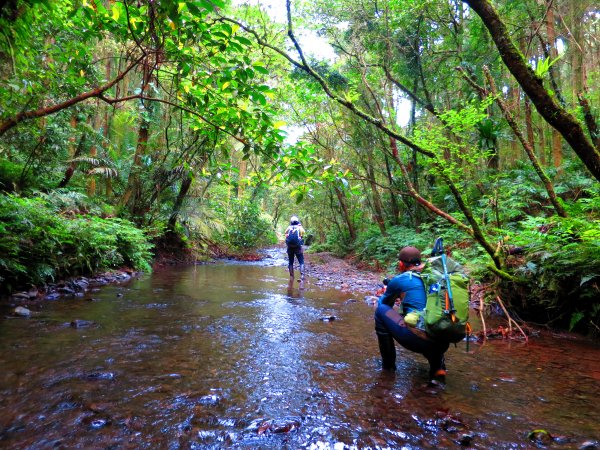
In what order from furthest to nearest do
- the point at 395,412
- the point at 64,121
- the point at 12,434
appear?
the point at 64,121 < the point at 395,412 < the point at 12,434

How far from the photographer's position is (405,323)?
3.43 meters

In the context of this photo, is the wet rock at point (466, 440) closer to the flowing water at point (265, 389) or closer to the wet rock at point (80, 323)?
the flowing water at point (265, 389)

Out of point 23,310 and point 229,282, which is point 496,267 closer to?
point 229,282

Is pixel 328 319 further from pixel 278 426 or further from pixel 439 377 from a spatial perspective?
pixel 278 426

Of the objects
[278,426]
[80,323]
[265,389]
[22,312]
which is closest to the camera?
[278,426]

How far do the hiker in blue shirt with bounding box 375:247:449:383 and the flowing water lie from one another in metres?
0.22

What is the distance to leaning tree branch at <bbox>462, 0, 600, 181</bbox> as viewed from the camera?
13.2 ft

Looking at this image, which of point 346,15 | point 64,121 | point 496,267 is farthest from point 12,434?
point 346,15

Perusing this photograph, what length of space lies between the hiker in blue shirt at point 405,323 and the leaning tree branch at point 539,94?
2.47 meters

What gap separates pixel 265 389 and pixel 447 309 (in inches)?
73.2

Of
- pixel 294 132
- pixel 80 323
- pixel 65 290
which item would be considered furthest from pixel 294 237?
pixel 294 132

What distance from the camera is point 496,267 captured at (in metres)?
6.13

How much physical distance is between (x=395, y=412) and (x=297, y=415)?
2.73 ft

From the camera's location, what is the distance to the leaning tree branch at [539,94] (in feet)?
13.2
